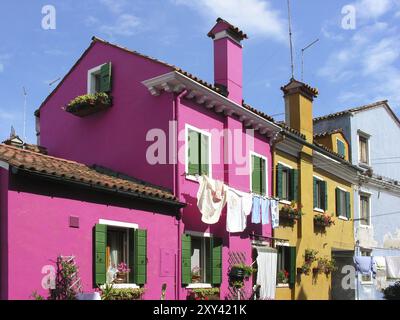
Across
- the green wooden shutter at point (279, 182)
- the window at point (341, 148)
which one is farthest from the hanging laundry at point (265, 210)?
the window at point (341, 148)

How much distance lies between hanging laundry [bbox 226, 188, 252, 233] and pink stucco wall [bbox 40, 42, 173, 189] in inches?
67.0

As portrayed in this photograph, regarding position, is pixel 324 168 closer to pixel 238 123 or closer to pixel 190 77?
pixel 238 123

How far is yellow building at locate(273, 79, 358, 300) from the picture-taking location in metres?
18.4

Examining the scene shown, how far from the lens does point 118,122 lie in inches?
613

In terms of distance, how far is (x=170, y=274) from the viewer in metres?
13.4

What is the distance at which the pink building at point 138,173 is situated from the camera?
34.1 ft

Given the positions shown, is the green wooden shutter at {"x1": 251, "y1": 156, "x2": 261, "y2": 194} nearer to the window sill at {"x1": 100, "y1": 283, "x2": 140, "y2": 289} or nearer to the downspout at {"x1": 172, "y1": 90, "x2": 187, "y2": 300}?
the downspout at {"x1": 172, "y1": 90, "x2": 187, "y2": 300}

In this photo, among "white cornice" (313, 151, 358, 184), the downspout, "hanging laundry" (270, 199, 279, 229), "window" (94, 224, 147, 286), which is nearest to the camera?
"window" (94, 224, 147, 286)

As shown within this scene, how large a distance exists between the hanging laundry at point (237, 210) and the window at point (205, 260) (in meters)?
0.68

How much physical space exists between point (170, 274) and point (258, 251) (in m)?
3.84

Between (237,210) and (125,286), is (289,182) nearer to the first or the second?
(237,210)

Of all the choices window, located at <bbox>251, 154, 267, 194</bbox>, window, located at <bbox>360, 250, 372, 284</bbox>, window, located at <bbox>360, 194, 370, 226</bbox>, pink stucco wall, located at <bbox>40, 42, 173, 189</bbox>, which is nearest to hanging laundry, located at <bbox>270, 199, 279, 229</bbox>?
window, located at <bbox>251, 154, 267, 194</bbox>
